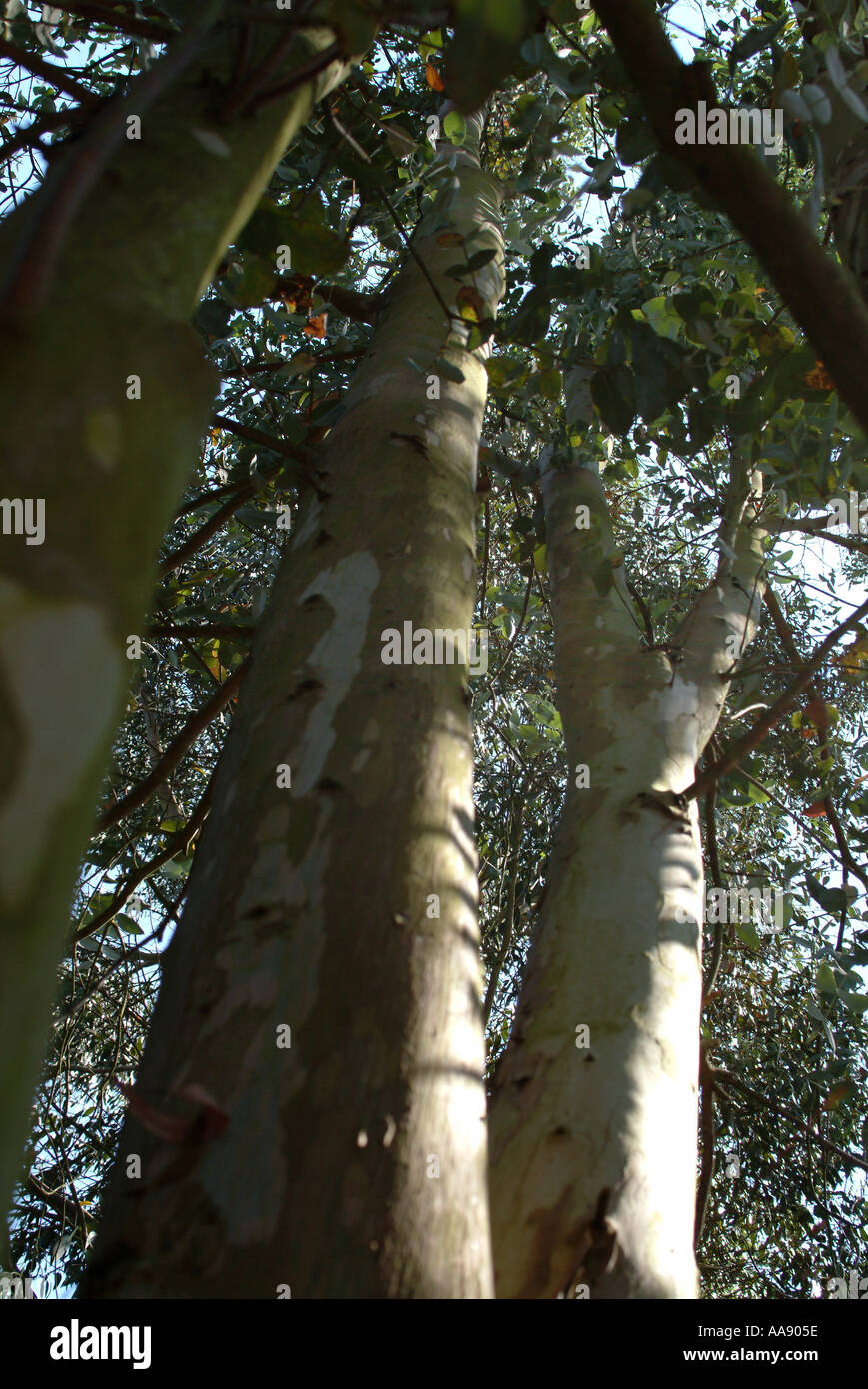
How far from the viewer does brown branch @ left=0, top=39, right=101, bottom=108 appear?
160 centimetres

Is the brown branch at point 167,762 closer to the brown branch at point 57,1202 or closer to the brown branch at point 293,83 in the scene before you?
the brown branch at point 57,1202

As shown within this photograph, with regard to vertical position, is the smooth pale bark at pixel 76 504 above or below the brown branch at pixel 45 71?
below

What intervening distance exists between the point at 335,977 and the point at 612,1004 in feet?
2.72

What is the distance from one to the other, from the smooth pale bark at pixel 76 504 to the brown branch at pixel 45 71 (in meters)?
1.20

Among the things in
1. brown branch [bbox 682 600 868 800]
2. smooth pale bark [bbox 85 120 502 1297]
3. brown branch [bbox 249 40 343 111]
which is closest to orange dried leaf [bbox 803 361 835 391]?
brown branch [bbox 682 600 868 800]

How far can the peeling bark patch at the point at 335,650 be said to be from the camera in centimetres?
96

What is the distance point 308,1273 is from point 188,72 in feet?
3.14

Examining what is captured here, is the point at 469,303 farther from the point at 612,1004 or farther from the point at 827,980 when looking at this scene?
the point at 827,980

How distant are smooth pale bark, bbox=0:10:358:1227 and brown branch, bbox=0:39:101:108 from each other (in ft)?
3.93

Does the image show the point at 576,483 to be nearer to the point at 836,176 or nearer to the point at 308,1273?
the point at 836,176

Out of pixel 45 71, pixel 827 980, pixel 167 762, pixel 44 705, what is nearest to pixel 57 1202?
pixel 167 762

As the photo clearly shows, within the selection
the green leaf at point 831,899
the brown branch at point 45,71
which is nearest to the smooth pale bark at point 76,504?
the brown branch at point 45,71

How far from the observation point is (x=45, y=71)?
171 centimetres
